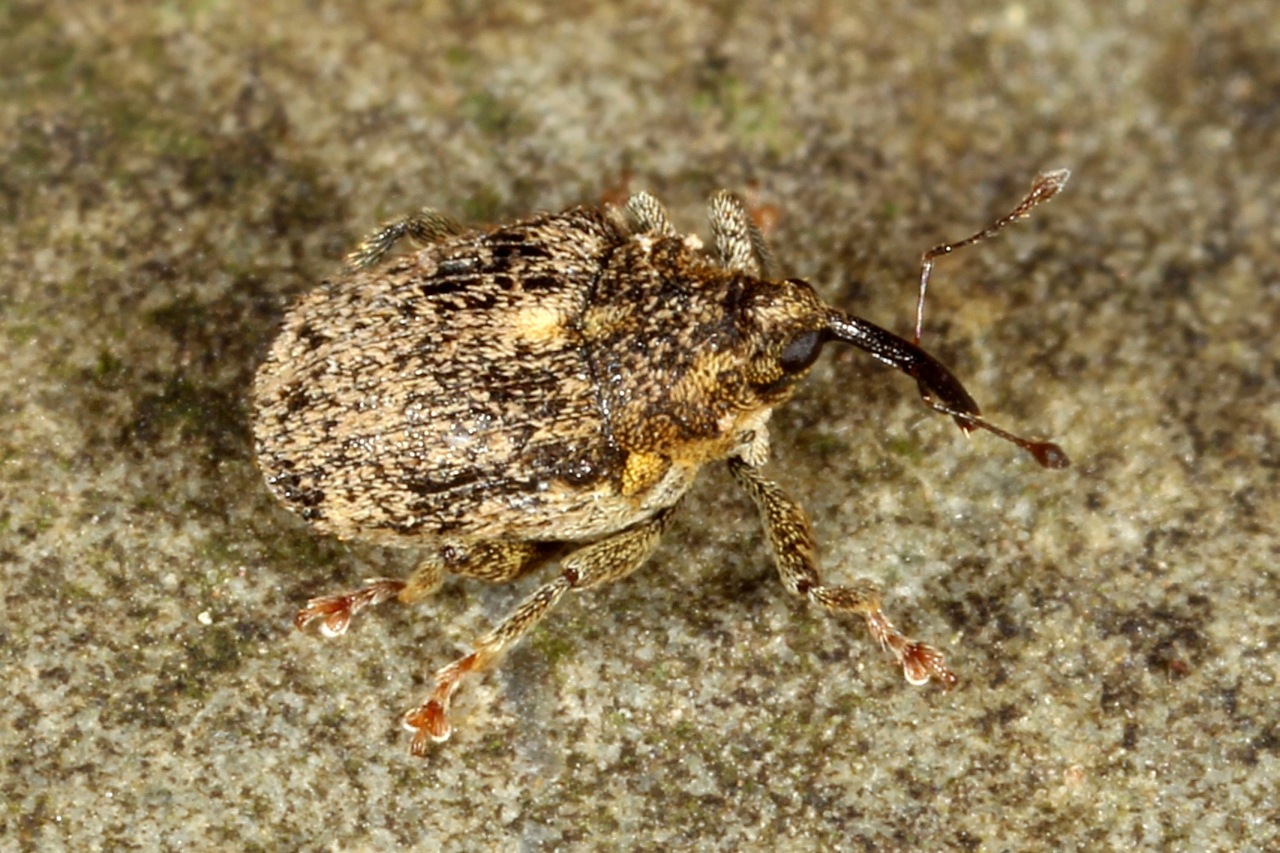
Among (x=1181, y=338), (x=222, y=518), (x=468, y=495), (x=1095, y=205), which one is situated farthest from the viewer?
(x=1095, y=205)

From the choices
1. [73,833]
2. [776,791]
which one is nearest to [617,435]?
[776,791]

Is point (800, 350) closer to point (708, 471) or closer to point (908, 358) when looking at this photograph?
point (908, 358)

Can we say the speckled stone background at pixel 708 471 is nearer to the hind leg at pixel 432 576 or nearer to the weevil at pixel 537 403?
the hind leg at pixel 432 576

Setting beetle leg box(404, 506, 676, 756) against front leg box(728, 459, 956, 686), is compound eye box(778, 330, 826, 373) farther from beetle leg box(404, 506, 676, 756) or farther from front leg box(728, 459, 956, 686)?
beetle leg box(404, 506, 676, 756)

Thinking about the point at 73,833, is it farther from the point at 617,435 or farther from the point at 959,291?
the point at 959,291

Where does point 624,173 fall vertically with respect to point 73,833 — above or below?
above

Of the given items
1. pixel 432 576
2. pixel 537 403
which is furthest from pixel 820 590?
pixel 432 576

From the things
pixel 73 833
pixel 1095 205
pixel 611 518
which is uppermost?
pixel 1095 205
